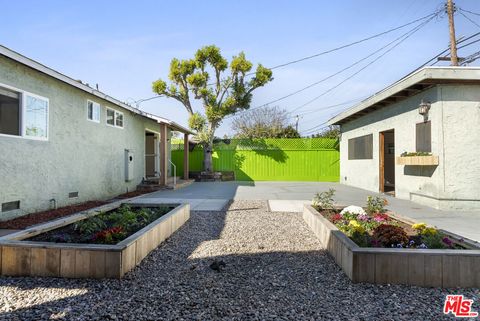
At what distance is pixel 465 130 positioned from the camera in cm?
729

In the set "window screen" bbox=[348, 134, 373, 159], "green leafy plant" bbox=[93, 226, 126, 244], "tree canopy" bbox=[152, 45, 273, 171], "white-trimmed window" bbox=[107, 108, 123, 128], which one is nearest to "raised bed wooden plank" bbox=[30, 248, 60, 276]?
"green leafy plant" bbox=[93, 226, 126, 244]

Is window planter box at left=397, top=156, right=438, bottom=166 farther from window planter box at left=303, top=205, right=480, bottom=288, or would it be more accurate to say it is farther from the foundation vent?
the foundation vent

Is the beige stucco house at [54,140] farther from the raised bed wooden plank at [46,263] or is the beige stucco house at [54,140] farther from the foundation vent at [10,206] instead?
the raised bed wooden plank at [46,263]

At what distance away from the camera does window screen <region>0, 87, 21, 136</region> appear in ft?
18.3

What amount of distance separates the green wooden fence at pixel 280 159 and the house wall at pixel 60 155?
713cm

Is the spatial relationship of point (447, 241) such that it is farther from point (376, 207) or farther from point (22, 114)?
point (22, 114)

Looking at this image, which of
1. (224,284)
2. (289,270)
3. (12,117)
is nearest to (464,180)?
(289,270)

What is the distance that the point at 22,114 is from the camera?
5879 mm

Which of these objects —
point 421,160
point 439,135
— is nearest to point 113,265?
point 421,160

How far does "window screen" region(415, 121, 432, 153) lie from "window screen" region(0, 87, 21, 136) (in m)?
9.15

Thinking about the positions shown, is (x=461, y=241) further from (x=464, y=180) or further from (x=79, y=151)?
(x=79, y=151)

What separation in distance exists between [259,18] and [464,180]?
9.04 m

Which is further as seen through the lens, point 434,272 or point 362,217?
point 362,217

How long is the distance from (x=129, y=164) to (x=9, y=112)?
16.2 feet
